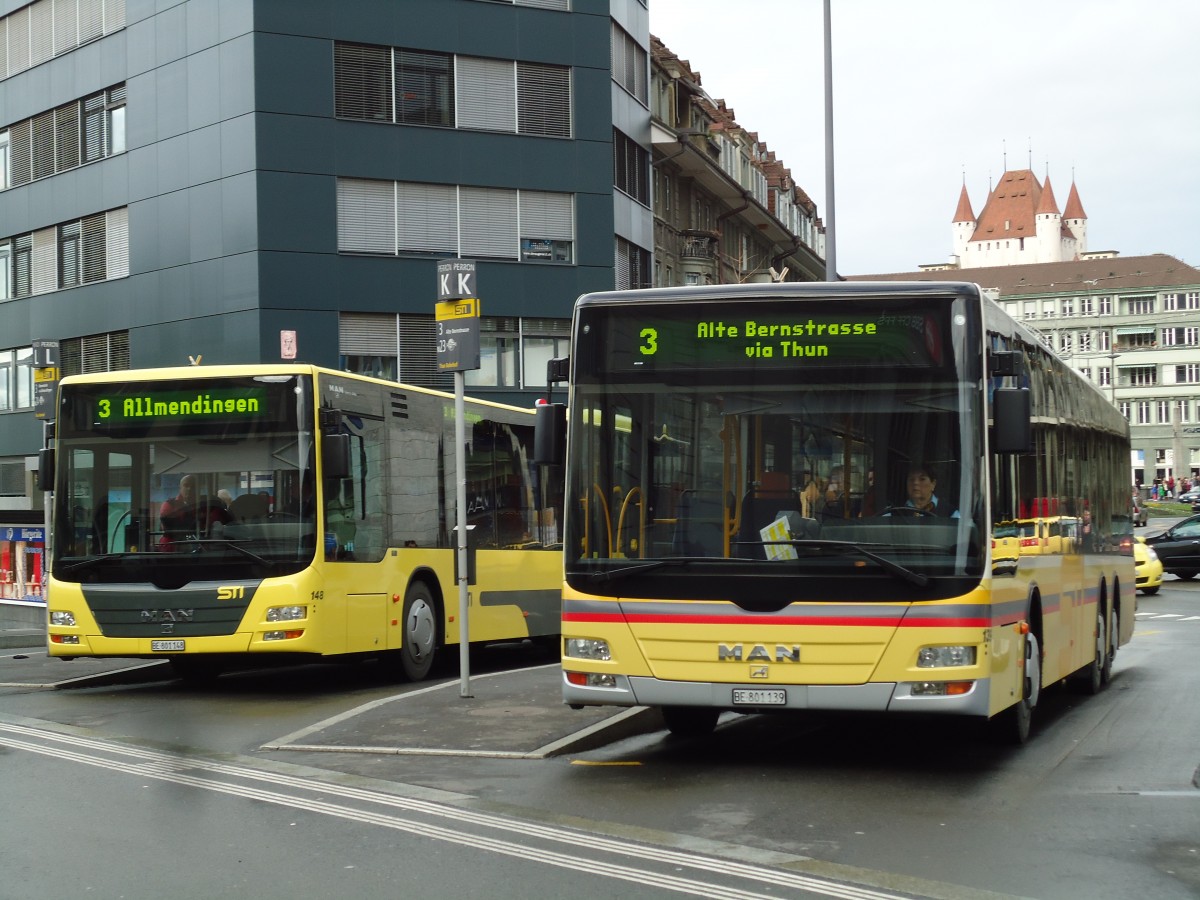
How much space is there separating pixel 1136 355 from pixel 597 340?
150 metres

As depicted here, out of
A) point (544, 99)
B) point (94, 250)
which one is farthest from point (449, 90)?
point (94, 250)

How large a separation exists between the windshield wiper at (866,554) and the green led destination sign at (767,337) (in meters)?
1.03

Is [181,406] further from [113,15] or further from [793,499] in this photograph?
[113,15]

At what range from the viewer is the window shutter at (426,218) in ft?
128

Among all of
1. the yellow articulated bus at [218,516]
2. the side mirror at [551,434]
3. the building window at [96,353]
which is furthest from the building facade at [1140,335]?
the side mirror at [551,434]

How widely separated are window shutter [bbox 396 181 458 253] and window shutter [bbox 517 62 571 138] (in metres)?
2.63

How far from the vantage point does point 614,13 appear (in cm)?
4250

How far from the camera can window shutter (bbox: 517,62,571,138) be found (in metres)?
40.2

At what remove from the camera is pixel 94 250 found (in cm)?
4288

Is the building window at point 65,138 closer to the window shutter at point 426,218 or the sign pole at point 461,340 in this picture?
the window shutter at point 426,218

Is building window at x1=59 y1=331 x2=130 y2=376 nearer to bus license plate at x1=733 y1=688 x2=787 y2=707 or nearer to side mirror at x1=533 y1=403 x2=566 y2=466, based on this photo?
side mirror at x1=533 y1=403 x2=566 y2=466

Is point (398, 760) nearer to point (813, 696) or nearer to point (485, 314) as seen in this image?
point (813, 696)

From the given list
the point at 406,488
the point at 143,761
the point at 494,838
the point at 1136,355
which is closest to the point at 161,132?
the point at 406,488

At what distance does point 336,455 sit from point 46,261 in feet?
110
